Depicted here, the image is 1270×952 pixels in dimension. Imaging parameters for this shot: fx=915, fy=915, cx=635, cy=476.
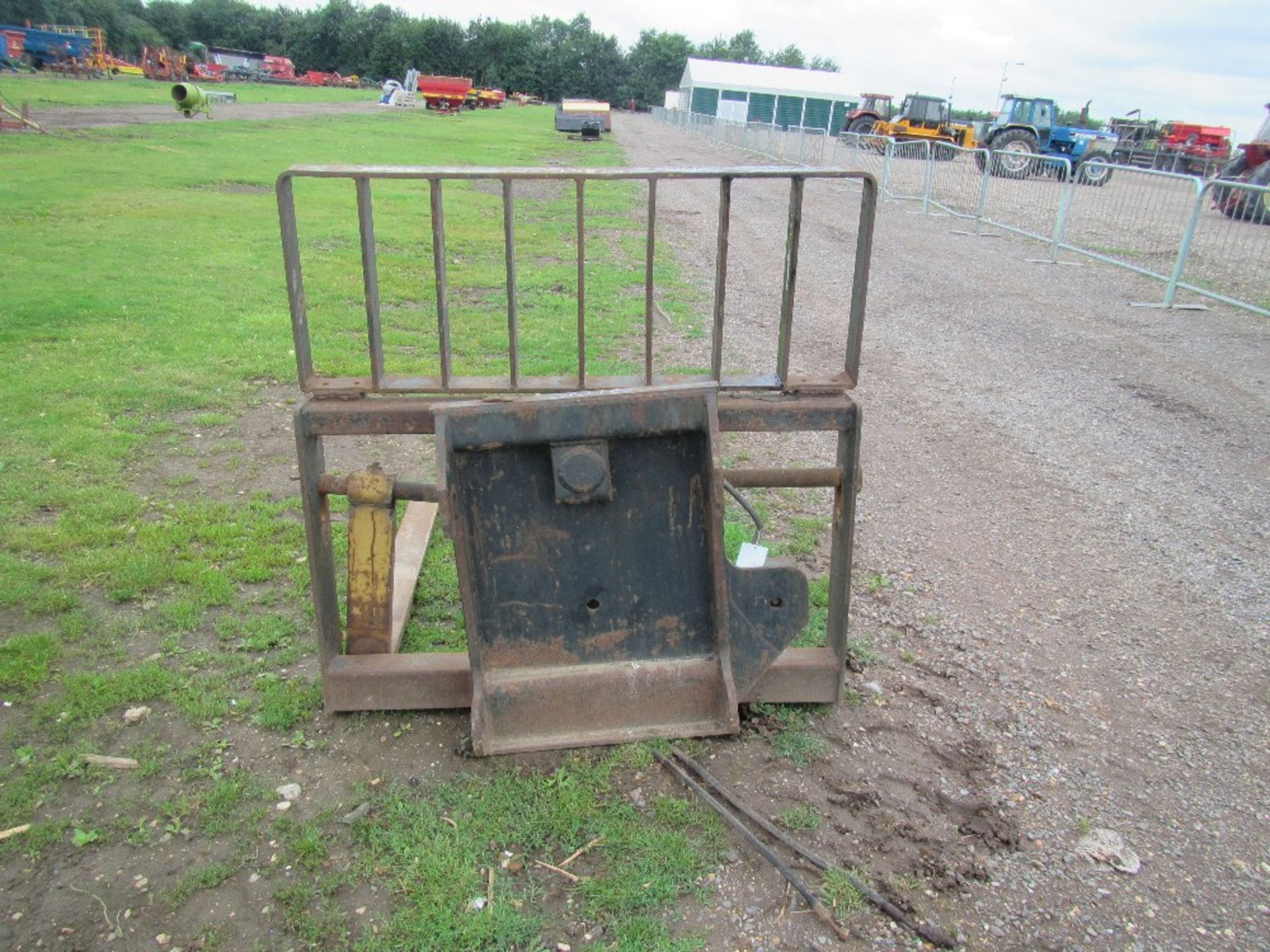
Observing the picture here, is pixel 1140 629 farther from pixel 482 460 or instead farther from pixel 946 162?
pixel 946 162

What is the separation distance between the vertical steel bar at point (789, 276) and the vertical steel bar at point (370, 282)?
1.26 m

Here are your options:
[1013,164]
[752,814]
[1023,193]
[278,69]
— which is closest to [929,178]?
[1013,164]

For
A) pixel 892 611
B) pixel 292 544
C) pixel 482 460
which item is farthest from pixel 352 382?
pixel 892 611

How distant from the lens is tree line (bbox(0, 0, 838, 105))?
94.5 metres

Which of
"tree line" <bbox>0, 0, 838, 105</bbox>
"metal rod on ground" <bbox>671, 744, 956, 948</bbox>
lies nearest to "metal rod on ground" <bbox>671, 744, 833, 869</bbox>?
"metal rod on ground" <bbox>671, 744, 956, 948</bbox>

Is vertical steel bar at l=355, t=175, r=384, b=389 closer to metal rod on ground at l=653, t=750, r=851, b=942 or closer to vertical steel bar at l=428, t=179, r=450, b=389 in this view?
vertical steel bar at l=428, t=179, r=450, b=389

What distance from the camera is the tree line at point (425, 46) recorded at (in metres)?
94.5

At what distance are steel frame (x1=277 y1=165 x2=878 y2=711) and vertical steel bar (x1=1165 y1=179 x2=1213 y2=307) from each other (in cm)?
931

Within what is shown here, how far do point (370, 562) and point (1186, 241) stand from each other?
1071cm

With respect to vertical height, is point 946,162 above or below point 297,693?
above

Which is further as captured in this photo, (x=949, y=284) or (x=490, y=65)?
(x=490, y=65)

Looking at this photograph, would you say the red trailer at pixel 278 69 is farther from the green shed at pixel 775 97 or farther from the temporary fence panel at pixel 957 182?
the temporary fence panel at pixel 957 182

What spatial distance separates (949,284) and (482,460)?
9767mm

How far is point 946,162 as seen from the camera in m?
18.5
